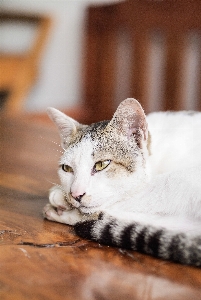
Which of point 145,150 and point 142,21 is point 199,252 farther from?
point 142,21

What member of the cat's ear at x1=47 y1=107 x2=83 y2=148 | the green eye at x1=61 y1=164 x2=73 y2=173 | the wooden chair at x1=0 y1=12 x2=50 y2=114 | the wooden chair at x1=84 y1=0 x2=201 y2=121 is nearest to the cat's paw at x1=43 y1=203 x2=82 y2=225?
the green eye at x1=61 y1=164 x2=73 y2=173

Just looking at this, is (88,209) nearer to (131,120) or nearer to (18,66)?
(131,120)

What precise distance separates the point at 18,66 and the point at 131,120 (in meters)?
2.36

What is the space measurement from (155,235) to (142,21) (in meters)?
2.12

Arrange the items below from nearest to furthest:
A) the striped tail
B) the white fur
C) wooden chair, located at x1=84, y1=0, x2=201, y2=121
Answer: the striped tail, the white fur, wooden chair, located at x1=84, y1=0, x2=201, y2=121

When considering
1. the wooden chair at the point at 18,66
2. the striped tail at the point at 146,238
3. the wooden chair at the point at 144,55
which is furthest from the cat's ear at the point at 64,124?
the wooden chair at the point at 18,66

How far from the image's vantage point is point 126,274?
0.65m

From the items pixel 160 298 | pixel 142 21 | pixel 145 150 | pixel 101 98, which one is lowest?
pixel 160 298

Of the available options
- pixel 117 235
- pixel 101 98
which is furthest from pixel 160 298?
pixel 101 98

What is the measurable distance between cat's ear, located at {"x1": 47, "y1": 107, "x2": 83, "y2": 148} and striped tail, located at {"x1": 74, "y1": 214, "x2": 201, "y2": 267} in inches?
12.5

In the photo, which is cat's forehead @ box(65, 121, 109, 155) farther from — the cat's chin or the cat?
the cat's chin

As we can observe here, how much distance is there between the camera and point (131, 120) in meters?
0.98

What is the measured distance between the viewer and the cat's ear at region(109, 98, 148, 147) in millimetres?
952

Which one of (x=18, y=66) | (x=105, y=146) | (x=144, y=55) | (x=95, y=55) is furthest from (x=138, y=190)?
(x=18, y=66)
